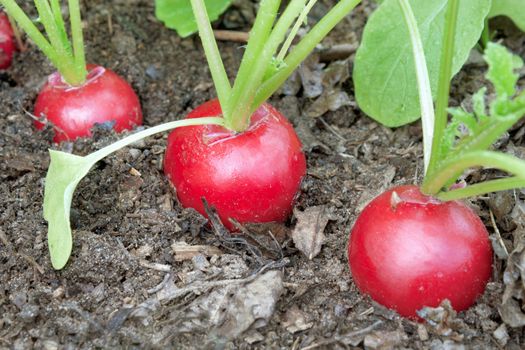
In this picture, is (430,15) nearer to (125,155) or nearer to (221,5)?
(221,5)

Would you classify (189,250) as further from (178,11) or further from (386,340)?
(178,11)

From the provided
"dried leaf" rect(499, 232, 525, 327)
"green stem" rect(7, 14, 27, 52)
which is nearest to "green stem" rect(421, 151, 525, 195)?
"dried leaf" rect(499, 232, 525, 327)

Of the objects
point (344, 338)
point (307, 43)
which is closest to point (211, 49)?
point (307, 43)

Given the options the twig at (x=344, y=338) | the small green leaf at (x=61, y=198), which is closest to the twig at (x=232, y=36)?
the small green leaf at (x=61, y=198)

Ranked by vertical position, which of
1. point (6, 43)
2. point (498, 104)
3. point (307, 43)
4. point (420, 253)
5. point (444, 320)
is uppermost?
point (498, 104)

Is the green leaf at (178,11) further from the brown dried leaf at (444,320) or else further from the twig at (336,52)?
the brown dried leaf at (444,320)

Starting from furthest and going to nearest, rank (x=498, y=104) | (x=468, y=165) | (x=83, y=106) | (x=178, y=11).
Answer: (x=178, y=11)
(x=83, y=106)
(x=468, y=165)
(x=498, y=104)

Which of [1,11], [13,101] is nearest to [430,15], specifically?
[13,101]
